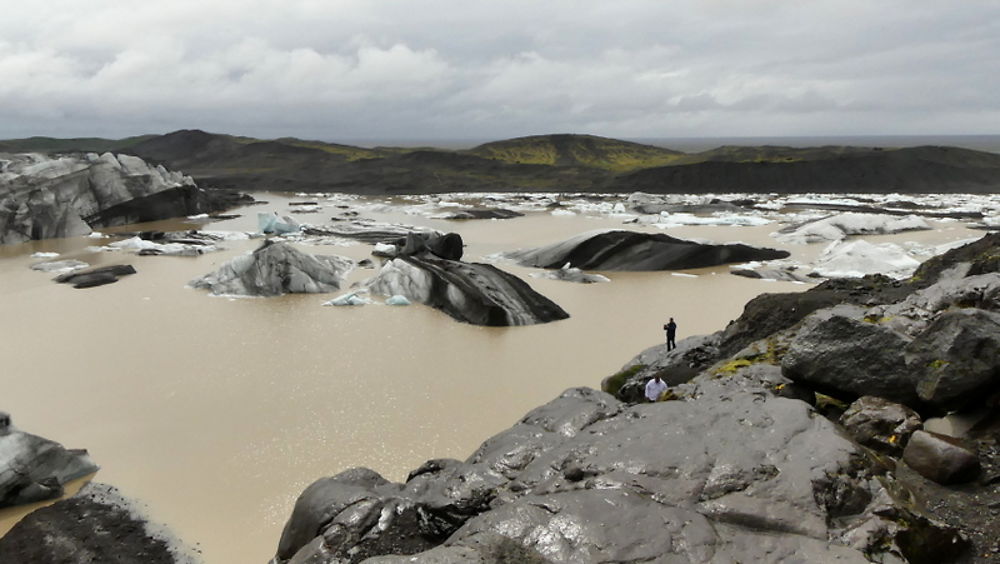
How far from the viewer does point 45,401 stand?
45.3 ft

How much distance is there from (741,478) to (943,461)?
195cm

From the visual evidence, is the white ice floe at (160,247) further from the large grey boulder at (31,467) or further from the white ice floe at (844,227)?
the white ice floe at (844,227)

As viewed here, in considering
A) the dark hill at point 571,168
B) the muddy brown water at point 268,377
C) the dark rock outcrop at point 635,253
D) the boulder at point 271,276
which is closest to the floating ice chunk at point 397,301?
the muddy brown water at point 268,377

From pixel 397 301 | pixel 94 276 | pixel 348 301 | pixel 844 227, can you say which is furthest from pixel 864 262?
pixel 94 276

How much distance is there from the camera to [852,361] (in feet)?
25.7

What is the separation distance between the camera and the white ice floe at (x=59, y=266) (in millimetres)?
29375

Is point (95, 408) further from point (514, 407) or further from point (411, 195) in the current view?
point (411, 195)

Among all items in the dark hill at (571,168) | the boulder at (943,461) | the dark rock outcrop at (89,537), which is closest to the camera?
the boulder at (943,461)

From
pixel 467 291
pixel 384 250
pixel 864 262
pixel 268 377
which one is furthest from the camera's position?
pixel 384 250

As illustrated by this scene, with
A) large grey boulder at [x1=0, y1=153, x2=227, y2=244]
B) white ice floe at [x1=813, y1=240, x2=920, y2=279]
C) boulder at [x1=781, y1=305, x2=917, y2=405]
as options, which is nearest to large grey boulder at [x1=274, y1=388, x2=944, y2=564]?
boulder at [x1=781, y1=305, x2=917, y2=405]

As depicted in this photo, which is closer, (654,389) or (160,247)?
(654,389)

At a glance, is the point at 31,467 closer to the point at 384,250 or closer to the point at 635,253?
the point at 384,250

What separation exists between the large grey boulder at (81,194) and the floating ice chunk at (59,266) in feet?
34.8

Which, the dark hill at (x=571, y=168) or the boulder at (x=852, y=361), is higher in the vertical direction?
the dark hill at (x=571, y=168)
